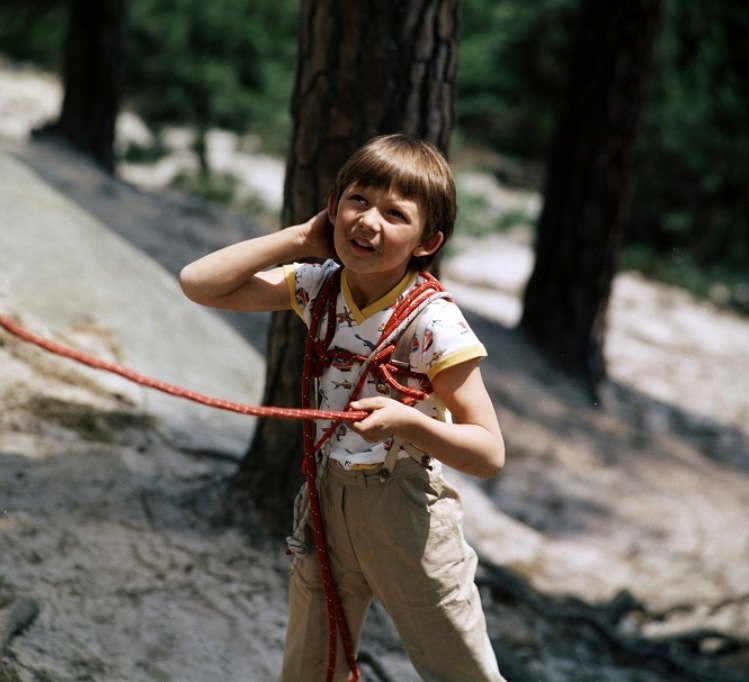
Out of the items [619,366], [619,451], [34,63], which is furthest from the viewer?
[34,63]

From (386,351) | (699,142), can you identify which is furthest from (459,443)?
(699,142)

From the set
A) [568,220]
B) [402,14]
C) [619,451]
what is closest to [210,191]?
[568,220]

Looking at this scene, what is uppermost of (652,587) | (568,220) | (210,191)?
(568,220)

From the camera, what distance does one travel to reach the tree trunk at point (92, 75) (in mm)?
7230

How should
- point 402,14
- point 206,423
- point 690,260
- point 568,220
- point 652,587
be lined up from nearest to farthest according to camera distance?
point 402,14, point 206,423, point 652,587, point 568,220, point 690,260

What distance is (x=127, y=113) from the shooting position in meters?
11.3

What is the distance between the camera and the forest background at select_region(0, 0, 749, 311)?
10.4 m

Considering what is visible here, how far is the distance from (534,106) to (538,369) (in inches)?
339

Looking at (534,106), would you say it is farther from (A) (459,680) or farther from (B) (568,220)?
(A) (459,680)

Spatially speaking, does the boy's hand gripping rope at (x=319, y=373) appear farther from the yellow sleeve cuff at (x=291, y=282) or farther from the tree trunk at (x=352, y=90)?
the tree trunk at (x=352, y=90)

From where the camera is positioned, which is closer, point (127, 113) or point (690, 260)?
point (127, 113)

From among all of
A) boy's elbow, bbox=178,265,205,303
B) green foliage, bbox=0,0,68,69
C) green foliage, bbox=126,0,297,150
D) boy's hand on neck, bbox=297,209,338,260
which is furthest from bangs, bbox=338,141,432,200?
green foliage, bbox=0,0,68,69

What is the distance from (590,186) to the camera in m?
6.30

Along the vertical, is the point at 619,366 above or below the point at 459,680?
below
